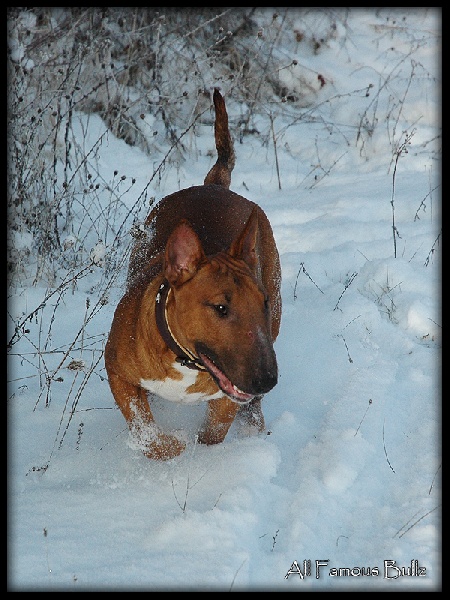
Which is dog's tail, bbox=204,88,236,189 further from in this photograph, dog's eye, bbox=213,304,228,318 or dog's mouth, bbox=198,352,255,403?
dog's mouth, bbox=198,352,255,403

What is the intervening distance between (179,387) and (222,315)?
25.0 inches

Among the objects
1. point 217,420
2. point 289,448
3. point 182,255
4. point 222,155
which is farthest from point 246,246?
point 222,155

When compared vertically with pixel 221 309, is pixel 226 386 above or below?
below

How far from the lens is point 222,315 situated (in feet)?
10.6

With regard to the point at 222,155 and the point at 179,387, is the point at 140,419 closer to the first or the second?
the point at 179,387

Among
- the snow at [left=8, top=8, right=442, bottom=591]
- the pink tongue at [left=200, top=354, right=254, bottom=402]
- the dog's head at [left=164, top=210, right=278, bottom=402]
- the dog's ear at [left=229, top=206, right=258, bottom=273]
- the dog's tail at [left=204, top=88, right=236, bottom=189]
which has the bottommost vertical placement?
the snow at [left=8, top=8, right=442, bottom=591]

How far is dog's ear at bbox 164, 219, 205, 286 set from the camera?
336 cm

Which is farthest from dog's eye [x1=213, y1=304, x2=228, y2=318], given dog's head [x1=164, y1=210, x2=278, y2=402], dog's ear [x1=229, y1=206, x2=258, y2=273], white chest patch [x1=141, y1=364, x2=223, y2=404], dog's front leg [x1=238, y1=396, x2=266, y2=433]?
dog's front leg [x1=238, y1=396, x2=266, y2=433]

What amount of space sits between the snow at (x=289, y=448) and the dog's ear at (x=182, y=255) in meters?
0.56

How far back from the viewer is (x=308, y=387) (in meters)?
4.64

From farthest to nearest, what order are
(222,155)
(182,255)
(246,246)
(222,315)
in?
(222,155), (246,246), (182,255), (222,315)

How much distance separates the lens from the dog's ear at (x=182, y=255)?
3.36 m

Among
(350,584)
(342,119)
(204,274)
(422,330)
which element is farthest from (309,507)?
(342,119)

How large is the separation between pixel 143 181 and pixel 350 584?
4.83 metres
